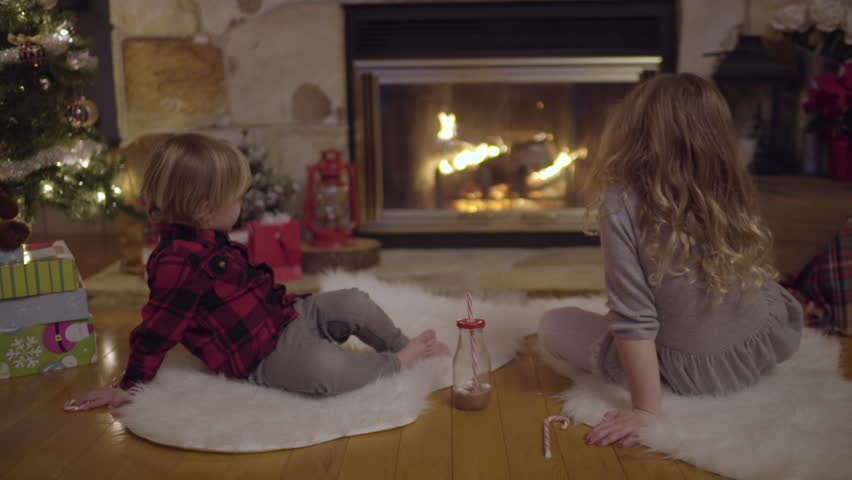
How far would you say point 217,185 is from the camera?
151 cm

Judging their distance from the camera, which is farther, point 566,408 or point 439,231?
point 439,231

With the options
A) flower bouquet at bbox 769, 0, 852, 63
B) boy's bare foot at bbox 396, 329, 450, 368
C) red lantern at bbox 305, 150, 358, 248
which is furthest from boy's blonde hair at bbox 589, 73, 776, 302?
flower bouquet at bbox 769, 0, 852, 63

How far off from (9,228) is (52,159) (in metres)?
0.39

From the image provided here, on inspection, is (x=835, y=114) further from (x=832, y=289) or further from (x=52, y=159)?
(x=52, y=159)

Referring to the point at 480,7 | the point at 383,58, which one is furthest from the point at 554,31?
the point at 383,58

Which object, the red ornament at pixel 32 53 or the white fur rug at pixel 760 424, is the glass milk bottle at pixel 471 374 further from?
the red ornament at pixel 32 53

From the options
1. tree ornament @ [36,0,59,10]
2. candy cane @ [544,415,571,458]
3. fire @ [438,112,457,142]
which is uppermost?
tree ornament @ [36,0,59,10]

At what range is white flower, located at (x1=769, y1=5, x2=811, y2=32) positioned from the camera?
8.56 feet

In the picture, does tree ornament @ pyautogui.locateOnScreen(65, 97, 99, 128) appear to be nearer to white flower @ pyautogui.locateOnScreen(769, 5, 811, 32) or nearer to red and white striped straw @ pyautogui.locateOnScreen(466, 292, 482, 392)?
red and white striped straw @ pyautogui.locateOnScreen(466, 292, 482, 392)

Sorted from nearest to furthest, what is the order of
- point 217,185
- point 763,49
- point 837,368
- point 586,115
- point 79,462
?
point 79,462
point 217,185
point 837,368
point 763,49
point 586,115

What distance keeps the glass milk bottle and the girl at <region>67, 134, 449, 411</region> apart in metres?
0.17

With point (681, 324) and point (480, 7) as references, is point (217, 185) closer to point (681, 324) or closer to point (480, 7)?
point (681, 324)

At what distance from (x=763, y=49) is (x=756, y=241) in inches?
58.1

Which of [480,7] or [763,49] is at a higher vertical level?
[480,7]
